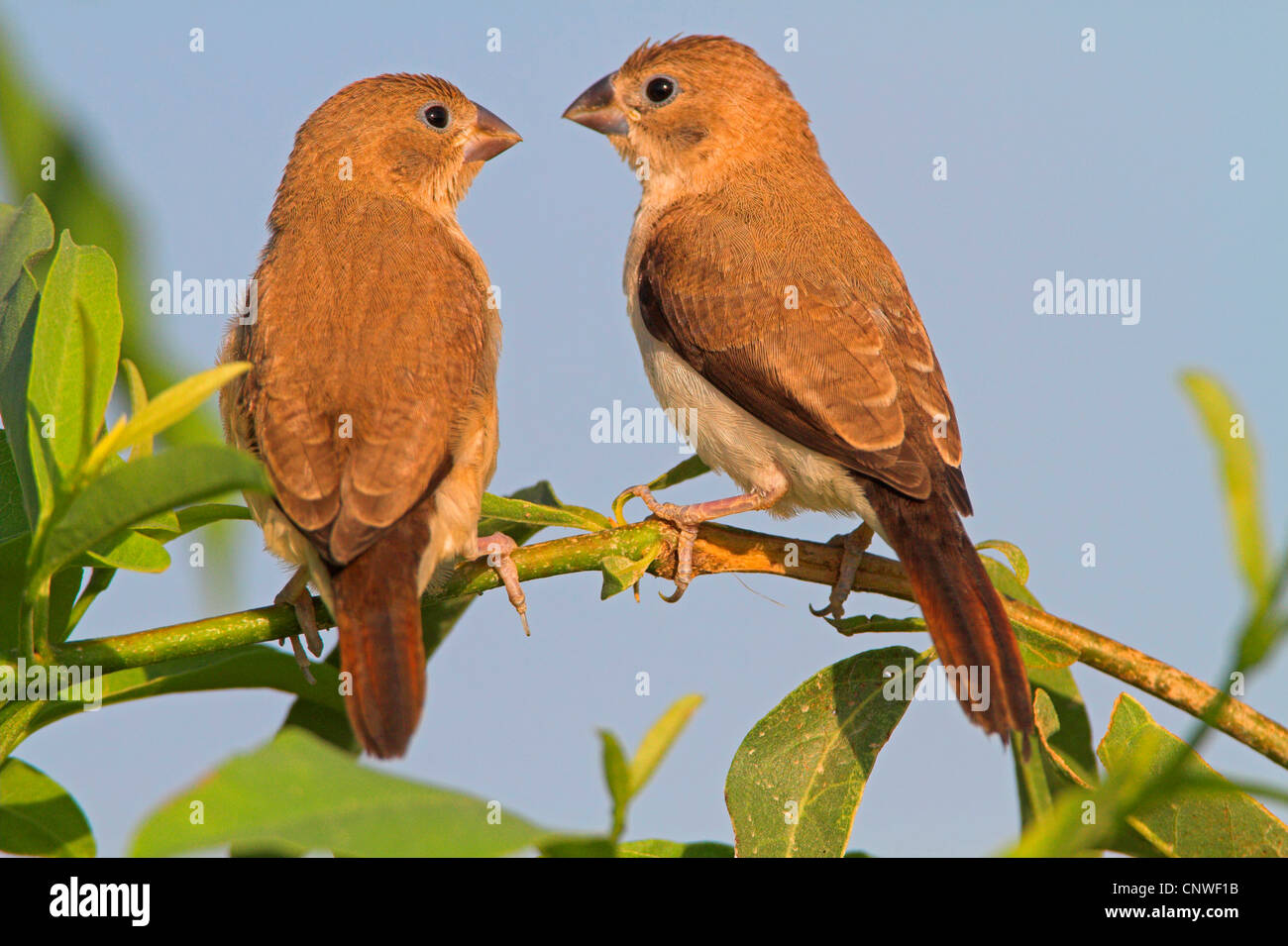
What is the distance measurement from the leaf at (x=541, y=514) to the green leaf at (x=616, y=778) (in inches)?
48.9

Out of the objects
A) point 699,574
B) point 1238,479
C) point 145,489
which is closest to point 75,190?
point 145,489

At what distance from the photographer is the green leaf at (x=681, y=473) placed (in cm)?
324

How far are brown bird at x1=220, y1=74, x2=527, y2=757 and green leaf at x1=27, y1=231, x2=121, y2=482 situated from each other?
49cm

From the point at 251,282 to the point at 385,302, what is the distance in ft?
2.10

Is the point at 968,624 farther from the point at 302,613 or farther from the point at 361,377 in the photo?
the point at 361,377

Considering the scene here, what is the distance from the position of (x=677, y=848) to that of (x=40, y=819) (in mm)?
1166

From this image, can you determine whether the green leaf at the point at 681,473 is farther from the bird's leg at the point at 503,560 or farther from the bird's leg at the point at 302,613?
the bird's leg at the point at 302,613

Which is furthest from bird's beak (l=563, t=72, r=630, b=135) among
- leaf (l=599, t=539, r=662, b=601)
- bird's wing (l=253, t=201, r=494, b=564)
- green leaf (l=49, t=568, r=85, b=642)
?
green leaf (l=49, t=568, r=85, b=642)

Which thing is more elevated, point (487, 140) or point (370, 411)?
point (487, 140)

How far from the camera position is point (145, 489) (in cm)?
161

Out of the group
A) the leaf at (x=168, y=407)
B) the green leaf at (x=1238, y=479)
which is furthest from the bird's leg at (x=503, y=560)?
the green leaf at (x=1238, y=479)

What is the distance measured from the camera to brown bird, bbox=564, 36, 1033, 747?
287cm

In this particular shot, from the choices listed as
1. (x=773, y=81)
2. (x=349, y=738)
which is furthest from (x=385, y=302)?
(x=773, y=81)

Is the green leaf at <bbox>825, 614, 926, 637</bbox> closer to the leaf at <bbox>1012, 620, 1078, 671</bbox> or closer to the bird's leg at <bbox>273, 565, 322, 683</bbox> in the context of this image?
the leaf at <bbox>1012, 620, 1078, 671</bbox>
